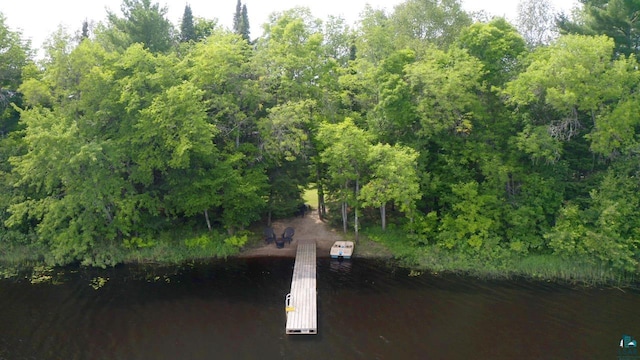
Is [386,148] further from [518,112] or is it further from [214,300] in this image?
[214,300]

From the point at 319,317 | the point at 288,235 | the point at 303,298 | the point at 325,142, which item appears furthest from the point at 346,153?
the point at 319,317

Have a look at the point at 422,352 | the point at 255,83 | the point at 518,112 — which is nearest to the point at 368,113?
the point at 255,83

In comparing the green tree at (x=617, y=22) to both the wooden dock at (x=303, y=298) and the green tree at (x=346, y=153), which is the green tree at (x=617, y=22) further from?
the wooden dock at (x=303, y=298)

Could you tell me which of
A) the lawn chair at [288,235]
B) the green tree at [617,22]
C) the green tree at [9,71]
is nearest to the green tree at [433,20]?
the green tree at [617,22]

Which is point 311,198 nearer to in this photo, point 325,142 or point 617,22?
point 325,142

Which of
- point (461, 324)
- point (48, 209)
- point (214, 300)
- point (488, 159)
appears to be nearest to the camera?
point (461, 324)

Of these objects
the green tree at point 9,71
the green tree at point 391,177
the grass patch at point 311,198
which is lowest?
the grass patch at point 311,198
